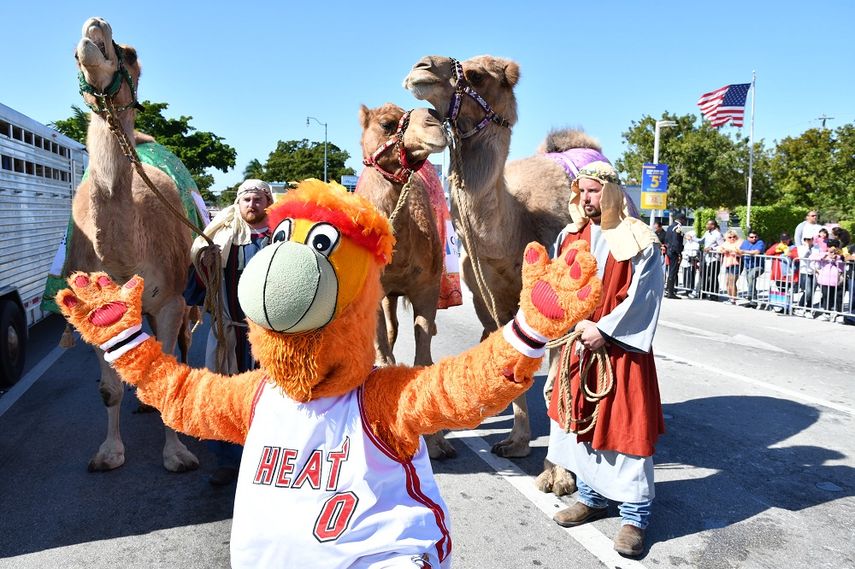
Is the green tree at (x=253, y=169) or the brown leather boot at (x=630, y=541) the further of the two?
the green tree at (x=253, y=169)

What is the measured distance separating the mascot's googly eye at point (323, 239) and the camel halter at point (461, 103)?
212 cm

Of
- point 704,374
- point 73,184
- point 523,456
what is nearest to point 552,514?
point 523,456

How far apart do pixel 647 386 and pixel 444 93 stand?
2.00m

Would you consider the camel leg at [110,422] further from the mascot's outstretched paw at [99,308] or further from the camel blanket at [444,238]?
the mascot's outstretched paw at [99,308]

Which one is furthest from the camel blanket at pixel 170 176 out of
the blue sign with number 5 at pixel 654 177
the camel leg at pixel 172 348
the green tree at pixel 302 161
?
the green tree at pixel 302 161

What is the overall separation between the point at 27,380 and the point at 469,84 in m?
6.41

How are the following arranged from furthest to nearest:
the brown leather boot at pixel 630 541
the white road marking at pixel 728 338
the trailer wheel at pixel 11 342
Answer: the white road marking at pixel 728 338 → the trailer wheel at pixel 11 342 → the brown leather boot at pixel 630 541

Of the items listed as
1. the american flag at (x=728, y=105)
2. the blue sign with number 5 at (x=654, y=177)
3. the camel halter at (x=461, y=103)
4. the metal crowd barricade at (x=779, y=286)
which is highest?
the american flag at (x=728, y=105)

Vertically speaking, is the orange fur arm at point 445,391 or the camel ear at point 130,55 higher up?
the camel ear at point 130,55

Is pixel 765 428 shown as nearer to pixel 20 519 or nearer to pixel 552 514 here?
pixel 552 514

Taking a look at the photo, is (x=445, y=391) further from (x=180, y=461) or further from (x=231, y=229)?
(x=180, y=461)

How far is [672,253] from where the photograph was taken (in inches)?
642

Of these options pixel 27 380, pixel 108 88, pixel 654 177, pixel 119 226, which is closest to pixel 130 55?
pixel 108 88

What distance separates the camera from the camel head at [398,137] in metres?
3.75
